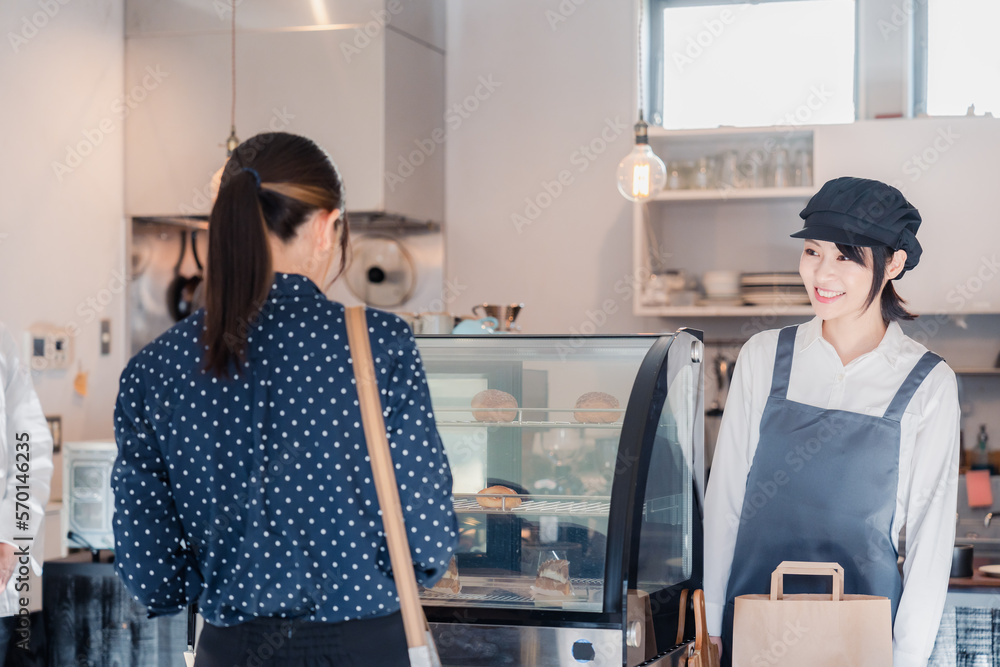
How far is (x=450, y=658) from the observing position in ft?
5.39

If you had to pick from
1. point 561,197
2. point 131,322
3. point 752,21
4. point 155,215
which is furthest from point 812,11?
point 131,322

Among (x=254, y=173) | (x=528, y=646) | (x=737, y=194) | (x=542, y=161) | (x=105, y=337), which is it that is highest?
(x=542, y=161)

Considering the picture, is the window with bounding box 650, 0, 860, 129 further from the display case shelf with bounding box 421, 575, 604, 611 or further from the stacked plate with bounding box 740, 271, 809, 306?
the display case shelf with bounding box 421, 575, 604, 611

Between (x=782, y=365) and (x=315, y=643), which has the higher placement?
(x=782, y=365)

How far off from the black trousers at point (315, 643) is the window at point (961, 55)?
3.50 metres

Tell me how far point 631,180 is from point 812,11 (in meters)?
1.38

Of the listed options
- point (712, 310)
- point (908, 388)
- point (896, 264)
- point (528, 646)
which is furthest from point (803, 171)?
point (528, 646)

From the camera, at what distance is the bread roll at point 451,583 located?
5.86ft

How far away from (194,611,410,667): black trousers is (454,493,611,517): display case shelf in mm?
693

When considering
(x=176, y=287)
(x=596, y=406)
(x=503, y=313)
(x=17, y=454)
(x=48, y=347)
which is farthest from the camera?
(x=176, y=287)

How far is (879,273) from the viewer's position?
1.71m

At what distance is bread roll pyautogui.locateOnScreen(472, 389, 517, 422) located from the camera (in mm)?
1918

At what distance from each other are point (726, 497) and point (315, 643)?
85 cm

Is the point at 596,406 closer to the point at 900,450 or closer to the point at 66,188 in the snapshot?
the point at 900,450
